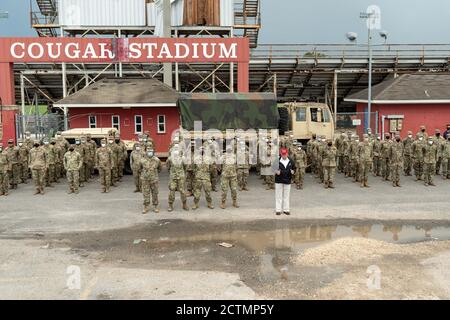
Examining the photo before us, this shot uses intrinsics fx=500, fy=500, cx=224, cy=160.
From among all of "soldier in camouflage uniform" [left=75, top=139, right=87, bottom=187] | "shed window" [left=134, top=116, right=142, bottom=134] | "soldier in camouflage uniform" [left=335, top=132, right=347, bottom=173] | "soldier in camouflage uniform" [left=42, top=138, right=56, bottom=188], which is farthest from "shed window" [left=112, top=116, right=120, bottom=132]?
"soldier in camouflage uniform" [left=335, top=132, right=347, bottom=173]

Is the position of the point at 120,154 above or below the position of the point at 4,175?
above

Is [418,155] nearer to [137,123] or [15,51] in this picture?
[137,123]

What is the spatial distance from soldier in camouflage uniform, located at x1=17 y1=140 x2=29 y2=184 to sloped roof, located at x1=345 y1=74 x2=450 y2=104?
54.6 ft

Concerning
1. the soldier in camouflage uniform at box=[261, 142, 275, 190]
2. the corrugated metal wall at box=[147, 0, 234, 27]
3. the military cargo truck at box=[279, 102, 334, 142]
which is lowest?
the soldier in camouflage uniform at box=[261, 142, 275, 190]

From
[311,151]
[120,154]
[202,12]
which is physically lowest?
[311,151]

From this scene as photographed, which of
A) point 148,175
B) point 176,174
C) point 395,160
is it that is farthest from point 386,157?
point 148,175

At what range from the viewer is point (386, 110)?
25.8m

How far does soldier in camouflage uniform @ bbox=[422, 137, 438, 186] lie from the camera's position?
16.5 metres

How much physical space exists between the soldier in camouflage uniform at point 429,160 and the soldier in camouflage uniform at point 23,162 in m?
13.7

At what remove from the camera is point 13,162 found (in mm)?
16406

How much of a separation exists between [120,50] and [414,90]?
15.3 metres

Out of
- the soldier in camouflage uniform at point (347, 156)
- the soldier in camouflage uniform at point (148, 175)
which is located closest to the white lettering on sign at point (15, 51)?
the soldier in camouflage uniform at point (148, 175)

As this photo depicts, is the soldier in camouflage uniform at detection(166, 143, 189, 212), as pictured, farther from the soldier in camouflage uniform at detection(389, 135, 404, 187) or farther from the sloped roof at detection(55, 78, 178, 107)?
the sloped roof at detection(55, 78, 178, 107)
